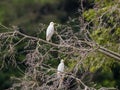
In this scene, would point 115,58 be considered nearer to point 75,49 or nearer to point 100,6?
point 75,49

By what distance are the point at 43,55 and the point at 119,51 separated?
5.47 ft

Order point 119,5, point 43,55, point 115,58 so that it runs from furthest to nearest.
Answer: point 119,5 < point 115,58 < point 43,55

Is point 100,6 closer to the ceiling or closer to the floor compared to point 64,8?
closer to the floor

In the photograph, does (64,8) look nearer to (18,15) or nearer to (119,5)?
(18,15)

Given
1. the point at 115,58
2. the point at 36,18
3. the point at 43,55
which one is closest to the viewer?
the point at 43,55

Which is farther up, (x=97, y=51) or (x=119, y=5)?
(x=119, y=5)

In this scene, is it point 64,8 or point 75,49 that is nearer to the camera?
point 75,49

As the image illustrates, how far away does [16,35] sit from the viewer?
9.32m

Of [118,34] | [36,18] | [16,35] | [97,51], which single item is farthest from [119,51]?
[36,18]

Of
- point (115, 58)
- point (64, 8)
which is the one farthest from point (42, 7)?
point (115, 58)

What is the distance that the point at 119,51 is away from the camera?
10.7 meters

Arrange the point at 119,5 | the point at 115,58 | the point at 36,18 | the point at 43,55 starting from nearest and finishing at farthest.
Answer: the point at 43,55 < the point at 115,58 < the point at 119,5 < the point at 36,18

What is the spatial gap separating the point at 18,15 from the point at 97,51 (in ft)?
38.4

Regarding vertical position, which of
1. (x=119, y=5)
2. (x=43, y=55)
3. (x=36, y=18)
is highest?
(x=36, y=18)
